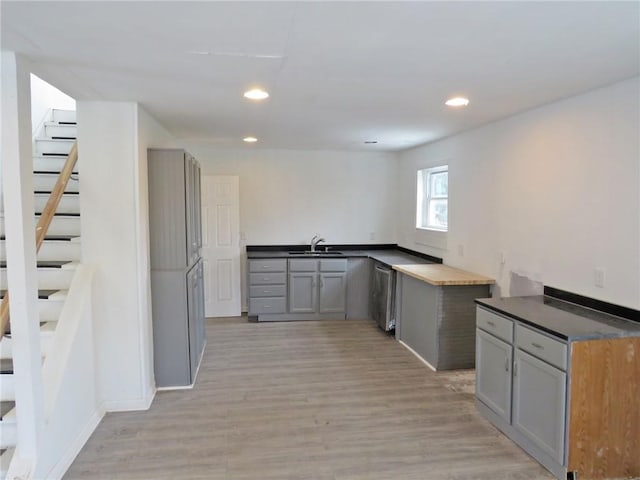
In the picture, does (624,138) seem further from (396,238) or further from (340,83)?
(396,238)

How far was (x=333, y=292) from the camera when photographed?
5.68m

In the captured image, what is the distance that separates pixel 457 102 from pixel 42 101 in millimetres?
4295

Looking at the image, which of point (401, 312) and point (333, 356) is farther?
point (401, 312)

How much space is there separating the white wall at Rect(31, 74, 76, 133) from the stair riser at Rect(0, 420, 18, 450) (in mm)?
3190

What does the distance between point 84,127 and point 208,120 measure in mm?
1121

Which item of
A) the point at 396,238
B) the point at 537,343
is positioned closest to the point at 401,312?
the point at 396,238

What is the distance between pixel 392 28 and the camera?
1.83 metres

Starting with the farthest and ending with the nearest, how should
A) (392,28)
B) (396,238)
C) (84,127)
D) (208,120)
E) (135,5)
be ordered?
(396,238), (208,120), (84,127), (392,28), (135,5)

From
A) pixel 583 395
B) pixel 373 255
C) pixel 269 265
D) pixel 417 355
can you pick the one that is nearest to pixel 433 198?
pixel 373 255

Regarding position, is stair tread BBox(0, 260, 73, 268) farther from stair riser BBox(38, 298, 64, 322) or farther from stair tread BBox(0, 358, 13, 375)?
stair tread BBox(0, 358, 13, 375)

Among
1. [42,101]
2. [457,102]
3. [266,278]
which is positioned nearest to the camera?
[457,102]

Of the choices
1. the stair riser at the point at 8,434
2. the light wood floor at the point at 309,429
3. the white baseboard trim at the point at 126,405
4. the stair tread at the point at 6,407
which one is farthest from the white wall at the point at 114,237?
the stair riser at the point at 8,434

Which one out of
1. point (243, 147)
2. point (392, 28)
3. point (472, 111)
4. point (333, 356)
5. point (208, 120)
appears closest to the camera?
point (392, 28)

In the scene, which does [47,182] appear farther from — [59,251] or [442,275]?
[442,275]
